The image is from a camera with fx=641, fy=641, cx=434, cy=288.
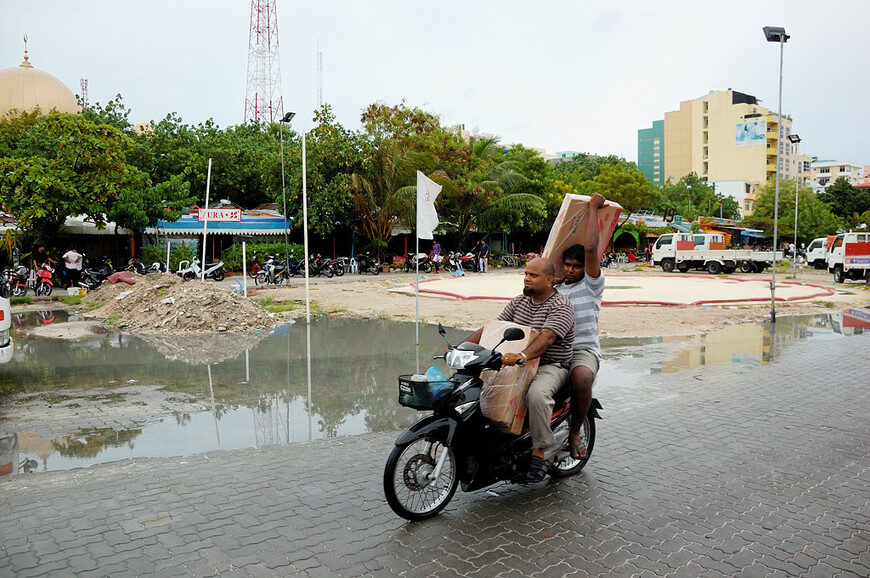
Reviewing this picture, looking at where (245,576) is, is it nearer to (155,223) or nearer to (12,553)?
(12,553)

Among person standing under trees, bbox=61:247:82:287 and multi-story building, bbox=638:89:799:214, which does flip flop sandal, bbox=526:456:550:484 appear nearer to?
person standing under trees, bbox=61:247:82:287

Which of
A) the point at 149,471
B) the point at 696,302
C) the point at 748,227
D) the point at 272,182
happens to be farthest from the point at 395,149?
the point at 748,227

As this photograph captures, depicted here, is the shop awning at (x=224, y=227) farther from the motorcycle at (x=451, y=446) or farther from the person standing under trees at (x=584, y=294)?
the motorcycle at (x=451, y=446)

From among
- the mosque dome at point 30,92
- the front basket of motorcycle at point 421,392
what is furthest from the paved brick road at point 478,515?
the mosque dome at point 30,92

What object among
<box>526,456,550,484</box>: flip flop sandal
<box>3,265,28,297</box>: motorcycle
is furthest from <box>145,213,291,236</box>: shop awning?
<box>526,456,550,484</box>: flip flop sandal

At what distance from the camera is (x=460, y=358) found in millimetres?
4270

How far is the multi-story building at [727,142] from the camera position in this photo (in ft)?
283

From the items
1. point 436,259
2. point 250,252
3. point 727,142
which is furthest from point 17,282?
point 727,142

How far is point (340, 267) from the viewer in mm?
32938

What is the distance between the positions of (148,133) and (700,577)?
35.9 m

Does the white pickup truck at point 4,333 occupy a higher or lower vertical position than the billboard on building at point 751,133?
lower

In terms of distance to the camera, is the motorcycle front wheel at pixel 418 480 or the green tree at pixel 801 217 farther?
the green tree at pixel 801 217

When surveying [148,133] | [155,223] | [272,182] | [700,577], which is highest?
[148,133]

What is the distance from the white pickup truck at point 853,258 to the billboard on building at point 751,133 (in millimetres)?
64468
